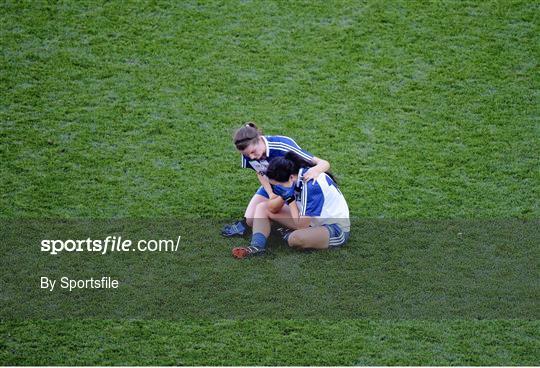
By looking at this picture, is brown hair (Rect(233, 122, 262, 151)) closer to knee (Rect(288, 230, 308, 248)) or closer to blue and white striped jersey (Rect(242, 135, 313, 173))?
blue and white striped jersey (Rect(242, 135, 313, 173))

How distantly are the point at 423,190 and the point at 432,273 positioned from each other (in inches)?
45.9

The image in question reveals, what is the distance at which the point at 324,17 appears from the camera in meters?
9.80

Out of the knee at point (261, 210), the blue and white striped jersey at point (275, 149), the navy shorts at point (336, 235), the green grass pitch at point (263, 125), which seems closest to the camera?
the green grass pitch at point (263, 125)

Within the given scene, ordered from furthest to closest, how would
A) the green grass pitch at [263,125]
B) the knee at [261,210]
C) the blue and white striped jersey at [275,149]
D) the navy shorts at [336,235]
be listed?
the knee at [261,210]
the navy shorts at [336,235]
the blue and white striped jersey at [275,149]
the green grass pitch at [263,125]

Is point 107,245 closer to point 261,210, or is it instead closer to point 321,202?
point 261,210

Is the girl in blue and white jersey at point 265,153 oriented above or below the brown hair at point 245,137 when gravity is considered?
below

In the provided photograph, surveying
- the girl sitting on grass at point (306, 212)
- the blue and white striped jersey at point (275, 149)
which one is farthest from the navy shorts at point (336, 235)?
the blue and white striped jersey at point (275, 149)

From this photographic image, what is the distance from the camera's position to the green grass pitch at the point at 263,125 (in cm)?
605

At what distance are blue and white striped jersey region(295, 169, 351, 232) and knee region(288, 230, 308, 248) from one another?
15 cm

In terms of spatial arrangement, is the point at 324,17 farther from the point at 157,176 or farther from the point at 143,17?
the point at 157,176

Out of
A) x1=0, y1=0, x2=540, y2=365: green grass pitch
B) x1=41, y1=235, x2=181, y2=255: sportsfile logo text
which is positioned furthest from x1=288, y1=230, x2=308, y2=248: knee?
x1=41, y1=235, x2=181, y2=255: sportsfile logo text

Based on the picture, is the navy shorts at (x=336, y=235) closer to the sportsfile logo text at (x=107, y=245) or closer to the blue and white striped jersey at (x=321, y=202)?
the blue and white striped jersey at (x=321, y=202)

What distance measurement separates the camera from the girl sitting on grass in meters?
6.83

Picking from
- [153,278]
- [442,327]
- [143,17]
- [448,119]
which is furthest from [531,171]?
[143,17]
